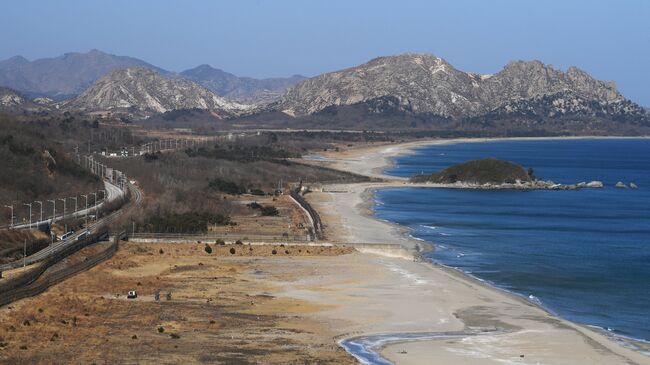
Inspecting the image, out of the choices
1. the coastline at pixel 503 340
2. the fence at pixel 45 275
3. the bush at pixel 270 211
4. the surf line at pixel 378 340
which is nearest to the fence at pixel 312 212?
the bush at pixel 270 211

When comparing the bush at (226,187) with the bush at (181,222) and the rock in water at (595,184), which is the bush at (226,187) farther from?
the rock in water at (595,184)

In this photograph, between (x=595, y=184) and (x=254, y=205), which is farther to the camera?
(x=595, y=184)

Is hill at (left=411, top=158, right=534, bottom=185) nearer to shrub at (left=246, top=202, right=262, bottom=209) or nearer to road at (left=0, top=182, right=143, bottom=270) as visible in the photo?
shrub at (left=246, top=202, right=262, bottom=209)

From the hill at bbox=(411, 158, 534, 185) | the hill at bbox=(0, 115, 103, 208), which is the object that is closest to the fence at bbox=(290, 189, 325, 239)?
the hill at bbox=(0, 115, 103, 208)

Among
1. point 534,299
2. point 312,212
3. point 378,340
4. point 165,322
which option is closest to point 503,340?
point 378,340

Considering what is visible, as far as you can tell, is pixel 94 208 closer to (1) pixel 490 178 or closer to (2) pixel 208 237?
(2) pixel 208 237
